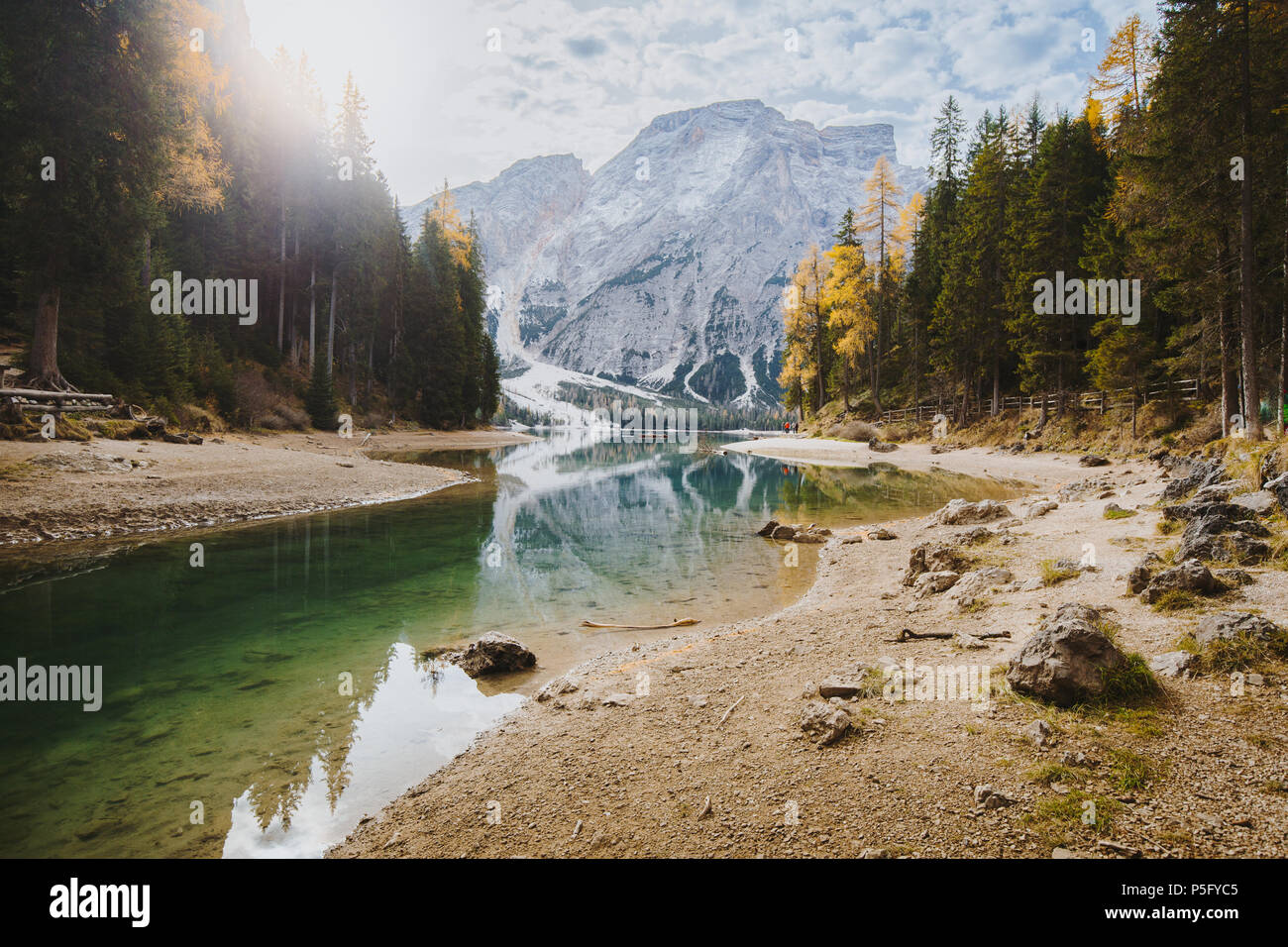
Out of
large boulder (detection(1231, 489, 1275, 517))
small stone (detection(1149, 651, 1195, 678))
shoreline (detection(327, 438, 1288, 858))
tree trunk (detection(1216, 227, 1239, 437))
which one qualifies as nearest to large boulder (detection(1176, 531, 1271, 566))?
shoreline (detection(327, 438, 1288, 858))

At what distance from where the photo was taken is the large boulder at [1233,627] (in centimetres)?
490

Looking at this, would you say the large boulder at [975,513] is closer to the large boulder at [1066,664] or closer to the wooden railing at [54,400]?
the large boulder at [1066,664]

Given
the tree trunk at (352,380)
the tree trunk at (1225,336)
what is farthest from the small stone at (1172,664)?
the tree trunk at (352,380)

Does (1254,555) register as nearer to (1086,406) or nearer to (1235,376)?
(1235,376)

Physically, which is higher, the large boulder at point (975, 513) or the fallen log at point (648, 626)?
the large boulder at point (975, 513)

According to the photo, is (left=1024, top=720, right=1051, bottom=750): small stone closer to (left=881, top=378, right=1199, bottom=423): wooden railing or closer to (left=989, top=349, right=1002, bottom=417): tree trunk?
(left=881, top=378, right=1199, bottom=423): wooden railing

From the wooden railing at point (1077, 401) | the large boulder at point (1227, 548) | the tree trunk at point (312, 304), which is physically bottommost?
the large boulder at point (1227, 548)

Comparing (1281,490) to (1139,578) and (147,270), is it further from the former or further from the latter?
(147,270)

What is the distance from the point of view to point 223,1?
40.5 metres

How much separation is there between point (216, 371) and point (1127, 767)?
4118 centimetres

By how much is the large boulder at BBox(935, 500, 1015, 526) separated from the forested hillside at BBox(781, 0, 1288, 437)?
7650 mm

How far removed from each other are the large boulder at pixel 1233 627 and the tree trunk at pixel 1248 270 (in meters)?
16.0

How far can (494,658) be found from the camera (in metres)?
8.16
